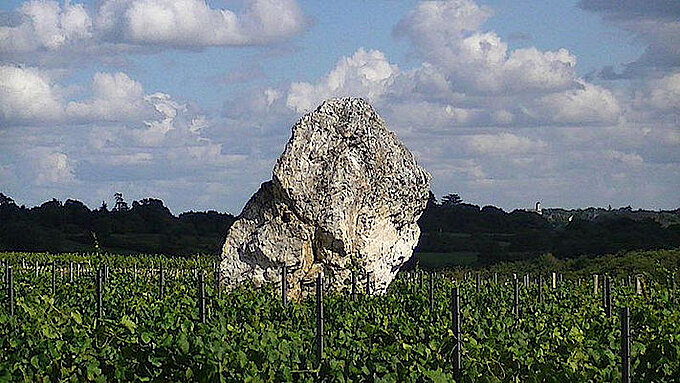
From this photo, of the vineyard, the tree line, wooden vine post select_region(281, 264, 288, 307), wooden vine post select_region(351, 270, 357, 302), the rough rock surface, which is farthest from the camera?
the tree line

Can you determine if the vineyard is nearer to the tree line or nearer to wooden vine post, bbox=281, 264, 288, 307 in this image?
wooden vine post, bbox=281, 264, 288, 307

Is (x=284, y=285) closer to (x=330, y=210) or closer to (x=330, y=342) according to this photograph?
(x=330, y=210)

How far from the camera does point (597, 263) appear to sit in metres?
32.2

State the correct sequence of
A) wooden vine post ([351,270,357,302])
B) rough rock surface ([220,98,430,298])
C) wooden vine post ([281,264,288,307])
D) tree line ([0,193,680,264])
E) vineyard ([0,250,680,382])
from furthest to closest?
1. tree line ([0,193,680,264])
2. rough rock surface ([220,98,430,298])
3. wooden vine post ([351,270,357,302])
4. wooden vine post ([281,264,288,307])
5. vineyard ([0,250,680,382])

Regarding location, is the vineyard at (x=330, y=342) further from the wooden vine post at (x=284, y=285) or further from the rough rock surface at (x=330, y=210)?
the rough rock surface at (x=330, y=210)

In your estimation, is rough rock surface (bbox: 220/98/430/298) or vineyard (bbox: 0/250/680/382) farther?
rough rock surface (bbox: 220/98/430/298)

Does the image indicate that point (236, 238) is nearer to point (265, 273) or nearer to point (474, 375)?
point (265, 273)

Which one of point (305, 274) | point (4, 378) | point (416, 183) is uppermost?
point (416, 183)

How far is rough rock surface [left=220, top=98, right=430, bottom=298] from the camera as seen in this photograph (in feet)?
48.7

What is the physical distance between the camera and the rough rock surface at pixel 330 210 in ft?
48.7

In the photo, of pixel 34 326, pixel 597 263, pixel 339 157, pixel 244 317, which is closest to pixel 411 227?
pixel 339 157

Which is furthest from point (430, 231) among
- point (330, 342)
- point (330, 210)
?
point (330, 342)

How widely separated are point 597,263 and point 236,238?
63.0 feet

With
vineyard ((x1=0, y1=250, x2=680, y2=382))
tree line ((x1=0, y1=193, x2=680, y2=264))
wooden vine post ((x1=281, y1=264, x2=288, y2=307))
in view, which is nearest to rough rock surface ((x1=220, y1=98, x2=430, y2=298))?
wooden vine post ((x1=281, y1=264, x2=288, y2=307))
